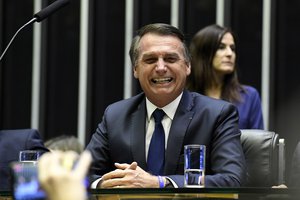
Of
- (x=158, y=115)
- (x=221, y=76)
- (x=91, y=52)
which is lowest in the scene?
(x=158, y=115)

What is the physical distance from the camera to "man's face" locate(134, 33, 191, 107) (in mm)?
3584

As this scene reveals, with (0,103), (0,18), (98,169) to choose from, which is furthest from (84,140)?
(98,169)

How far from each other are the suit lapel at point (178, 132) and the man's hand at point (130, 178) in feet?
0.96

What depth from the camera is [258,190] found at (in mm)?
2281

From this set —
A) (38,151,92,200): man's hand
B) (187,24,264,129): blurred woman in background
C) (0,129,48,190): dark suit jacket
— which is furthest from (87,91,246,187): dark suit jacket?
(38,151,92,200): man's hand

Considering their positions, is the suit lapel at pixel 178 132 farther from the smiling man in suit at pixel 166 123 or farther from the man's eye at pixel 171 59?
the man's eye at pixel 171 59

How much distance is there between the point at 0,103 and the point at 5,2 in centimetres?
84

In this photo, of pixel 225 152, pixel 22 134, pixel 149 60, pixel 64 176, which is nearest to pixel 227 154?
pixel 225 152

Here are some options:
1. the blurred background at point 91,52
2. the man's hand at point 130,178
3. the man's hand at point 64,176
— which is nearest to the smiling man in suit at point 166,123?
the man's hand at point 130,178

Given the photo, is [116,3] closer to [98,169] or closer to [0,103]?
[0,103]

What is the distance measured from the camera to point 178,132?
3.46 m

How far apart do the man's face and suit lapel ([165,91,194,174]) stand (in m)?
0.07

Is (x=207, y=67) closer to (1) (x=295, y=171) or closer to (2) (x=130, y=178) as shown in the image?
(1) (x=295, y=171)

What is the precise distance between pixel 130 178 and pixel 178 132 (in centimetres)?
45
